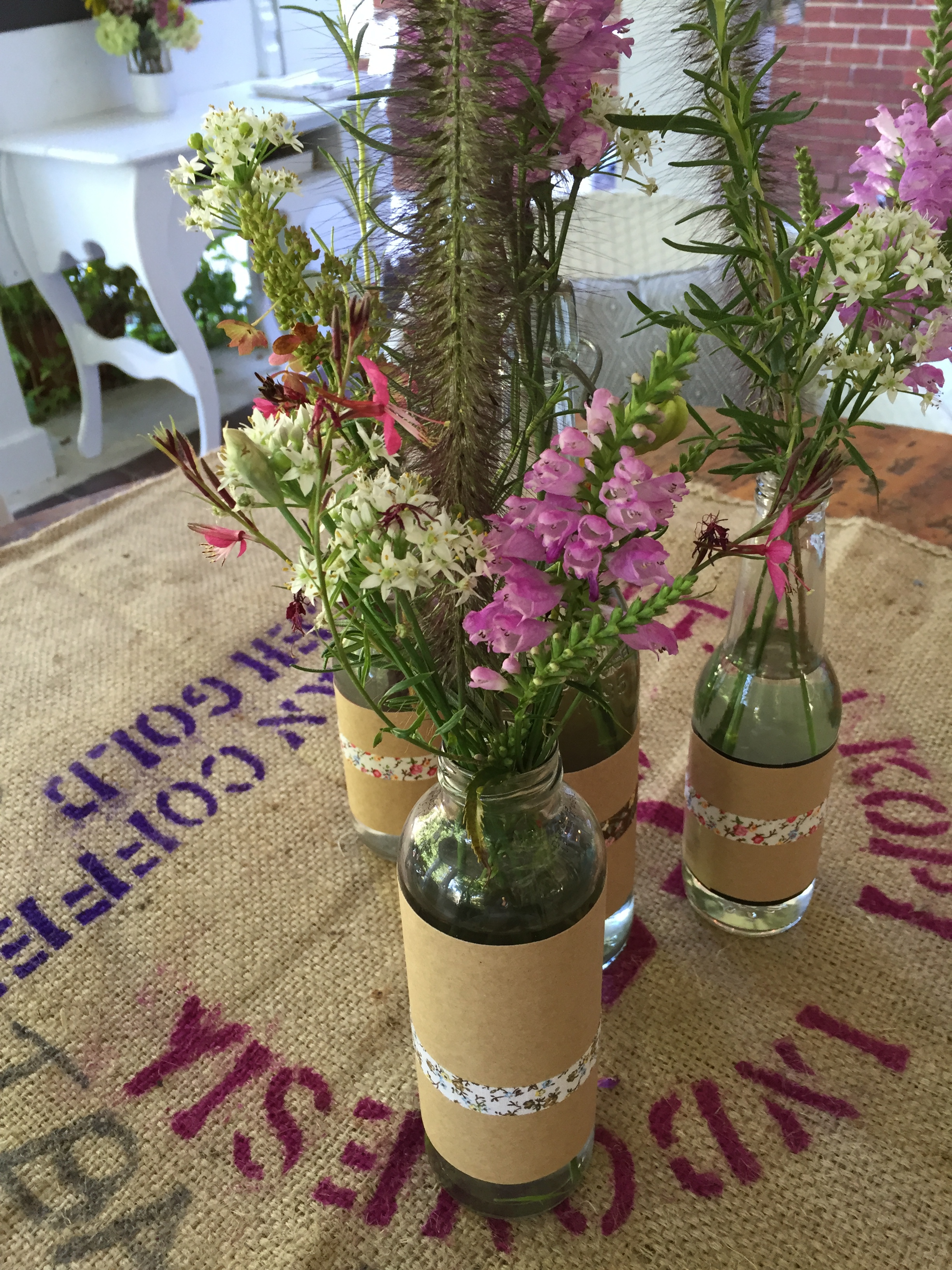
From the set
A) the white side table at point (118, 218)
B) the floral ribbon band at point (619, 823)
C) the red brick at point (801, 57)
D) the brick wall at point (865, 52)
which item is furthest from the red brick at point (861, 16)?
the floral ribbon band at point (619, 823)

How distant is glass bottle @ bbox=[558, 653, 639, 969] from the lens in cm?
52

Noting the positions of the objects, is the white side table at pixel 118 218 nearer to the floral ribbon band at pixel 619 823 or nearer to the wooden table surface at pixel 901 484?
the wooden table surface at pixel 901 484

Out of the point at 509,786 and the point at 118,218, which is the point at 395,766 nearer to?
the point at 509,786

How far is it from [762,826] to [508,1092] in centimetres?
21

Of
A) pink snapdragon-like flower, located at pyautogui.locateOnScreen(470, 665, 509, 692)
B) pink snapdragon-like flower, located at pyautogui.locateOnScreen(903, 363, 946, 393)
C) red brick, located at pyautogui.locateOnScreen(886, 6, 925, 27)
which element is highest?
red brick, located at pyautogui.locateOnScreen(886, 6, 925, 27)

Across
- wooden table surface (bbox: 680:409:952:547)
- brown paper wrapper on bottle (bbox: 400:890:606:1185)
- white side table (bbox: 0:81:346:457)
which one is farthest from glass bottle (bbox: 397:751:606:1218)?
white side table (bbox: 0:81:346:457)

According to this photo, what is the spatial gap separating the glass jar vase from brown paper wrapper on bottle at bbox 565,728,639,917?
108 millimetres

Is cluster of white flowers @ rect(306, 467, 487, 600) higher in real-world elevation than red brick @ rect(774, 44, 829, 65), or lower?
lower

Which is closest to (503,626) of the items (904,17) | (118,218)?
(118,218)

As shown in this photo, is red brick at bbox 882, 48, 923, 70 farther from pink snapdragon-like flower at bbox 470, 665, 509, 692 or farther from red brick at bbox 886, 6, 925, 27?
pink snapdragon-like flower at bbox 470, 665, 509, 692

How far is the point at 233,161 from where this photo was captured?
15.1 inches

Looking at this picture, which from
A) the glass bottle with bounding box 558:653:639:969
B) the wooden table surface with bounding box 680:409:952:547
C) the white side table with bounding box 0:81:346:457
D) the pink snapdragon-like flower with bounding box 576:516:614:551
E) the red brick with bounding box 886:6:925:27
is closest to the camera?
the pink snapdragon-like flower with bounding box 576:516:614:551

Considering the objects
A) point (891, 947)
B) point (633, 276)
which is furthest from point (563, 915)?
point (633, 276)

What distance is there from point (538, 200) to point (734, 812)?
0.34 metres
